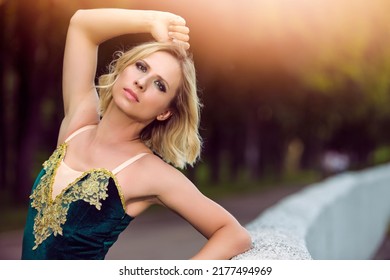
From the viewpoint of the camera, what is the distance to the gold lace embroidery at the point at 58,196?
9.30 feet

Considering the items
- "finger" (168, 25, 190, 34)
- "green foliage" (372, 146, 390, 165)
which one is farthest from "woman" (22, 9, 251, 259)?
"green foliage" (372, 146, 390, 165)

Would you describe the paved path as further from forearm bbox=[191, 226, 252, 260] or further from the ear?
forearm bbox=[191, 226, 252, 260]

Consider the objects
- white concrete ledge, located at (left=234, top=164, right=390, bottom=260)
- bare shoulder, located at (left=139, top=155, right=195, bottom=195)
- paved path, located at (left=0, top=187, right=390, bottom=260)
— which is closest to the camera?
bare shoulder, located at (left=139, top=155, right=195, bottom=195)

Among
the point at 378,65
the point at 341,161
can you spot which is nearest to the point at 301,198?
the point at 378,65

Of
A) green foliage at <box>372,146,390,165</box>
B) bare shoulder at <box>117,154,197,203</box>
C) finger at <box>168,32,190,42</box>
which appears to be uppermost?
finger at <box>168,32,190,42</box>

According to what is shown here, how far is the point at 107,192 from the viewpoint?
284cm

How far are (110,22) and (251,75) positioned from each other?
10.2 m

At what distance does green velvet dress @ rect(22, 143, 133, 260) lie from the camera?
9.27 feet

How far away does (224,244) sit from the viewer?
2.82 metres

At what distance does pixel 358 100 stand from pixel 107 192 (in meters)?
12.4

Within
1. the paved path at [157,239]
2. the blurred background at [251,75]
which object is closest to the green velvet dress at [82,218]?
the blurred background at [251,75]

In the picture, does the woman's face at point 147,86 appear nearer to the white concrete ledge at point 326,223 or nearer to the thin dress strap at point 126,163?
the thin dress strap at point 126,163

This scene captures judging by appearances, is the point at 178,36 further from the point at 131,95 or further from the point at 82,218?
the point at 82,218

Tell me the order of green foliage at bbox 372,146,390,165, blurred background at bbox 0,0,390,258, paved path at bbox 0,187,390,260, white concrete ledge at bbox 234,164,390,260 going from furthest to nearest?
green foliage at bbox 372,146,390,165
paved path at bbox 0,187,390,260
blurred background at bbox 0,0,390,258
white concrete ledge at bbox 234,164,390,260
